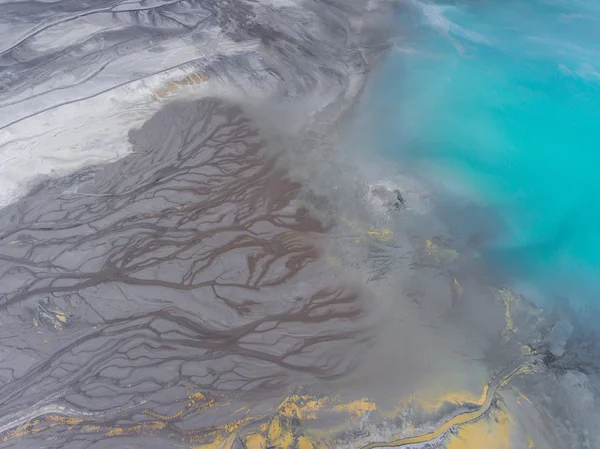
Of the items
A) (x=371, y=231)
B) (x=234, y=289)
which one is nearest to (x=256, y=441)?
(x=234, y=289)

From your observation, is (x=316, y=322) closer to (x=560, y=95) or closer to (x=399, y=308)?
(x=399, y=308)

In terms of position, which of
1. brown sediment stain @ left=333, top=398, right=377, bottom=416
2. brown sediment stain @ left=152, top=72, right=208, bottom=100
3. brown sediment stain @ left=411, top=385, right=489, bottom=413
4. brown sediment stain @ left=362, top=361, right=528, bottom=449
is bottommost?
brown sediment stain @ left=362, top=361, right=528, bottom=449

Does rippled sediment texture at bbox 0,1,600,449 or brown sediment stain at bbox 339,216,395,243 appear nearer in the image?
rippled sediment texture at bbox 0,1,600,449

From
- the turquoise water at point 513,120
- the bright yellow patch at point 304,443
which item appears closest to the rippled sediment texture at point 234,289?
the bright yellow patch at point 304,443

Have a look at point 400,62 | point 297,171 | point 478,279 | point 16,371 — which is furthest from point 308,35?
point 16,371

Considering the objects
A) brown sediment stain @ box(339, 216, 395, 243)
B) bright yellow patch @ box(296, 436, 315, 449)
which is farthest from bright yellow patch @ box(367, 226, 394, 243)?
bright yellow patch @ box(296, 436, 315, 449)

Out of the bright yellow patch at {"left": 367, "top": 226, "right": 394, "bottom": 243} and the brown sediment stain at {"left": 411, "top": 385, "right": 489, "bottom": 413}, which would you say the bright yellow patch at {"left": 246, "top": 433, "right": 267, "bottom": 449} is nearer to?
the brown sediment stain at {"left": 411, "top": 385, "right": 489, "bottom": 413}

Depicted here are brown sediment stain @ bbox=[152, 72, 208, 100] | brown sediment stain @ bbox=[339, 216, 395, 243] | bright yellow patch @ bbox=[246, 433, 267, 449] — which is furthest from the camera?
brown sediment stain @ bbox=[152, 72, 208, 100]
